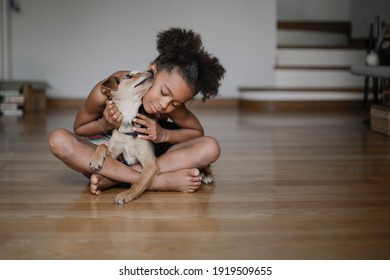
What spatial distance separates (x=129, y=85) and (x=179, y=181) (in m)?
0.37

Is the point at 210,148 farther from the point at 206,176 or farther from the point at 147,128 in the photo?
the point at 147,128

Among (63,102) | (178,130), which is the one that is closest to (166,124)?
(178,130)

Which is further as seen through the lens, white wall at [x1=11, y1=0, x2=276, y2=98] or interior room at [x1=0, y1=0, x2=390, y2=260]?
white wall at [x1=11, y1=0, x2=276, y2=98]

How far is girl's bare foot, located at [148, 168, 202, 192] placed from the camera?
6.31ft

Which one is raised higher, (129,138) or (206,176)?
(129,138)

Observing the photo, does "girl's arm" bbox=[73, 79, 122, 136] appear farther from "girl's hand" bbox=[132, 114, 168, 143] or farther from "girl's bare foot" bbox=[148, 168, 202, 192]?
"girl's bare foot" bbox=[148, 168, 202, 192]

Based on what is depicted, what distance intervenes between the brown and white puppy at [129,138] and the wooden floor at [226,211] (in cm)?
6

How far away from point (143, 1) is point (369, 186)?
12.2ft

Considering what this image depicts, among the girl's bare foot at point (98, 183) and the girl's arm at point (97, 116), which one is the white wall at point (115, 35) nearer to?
the girl's arm at point (97, 116)

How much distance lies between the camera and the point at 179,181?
193 cm

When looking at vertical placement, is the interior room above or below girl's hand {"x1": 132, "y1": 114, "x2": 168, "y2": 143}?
below

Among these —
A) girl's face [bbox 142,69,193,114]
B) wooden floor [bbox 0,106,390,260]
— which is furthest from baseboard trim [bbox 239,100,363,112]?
girl's face [bbox 142,69,193,114]

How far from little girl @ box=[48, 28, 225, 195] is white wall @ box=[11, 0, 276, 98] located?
3.35 meters

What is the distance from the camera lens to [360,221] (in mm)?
1617
